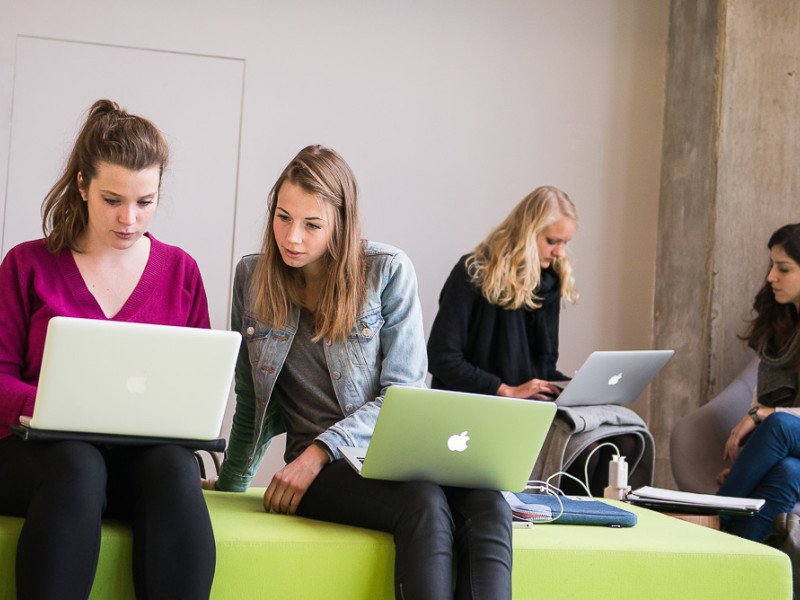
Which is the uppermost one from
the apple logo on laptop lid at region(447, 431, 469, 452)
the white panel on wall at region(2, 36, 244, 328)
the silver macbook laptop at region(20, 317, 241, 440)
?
the white panel on wall at region(2, 36, 244, 328)

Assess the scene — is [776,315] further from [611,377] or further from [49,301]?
[49,301]

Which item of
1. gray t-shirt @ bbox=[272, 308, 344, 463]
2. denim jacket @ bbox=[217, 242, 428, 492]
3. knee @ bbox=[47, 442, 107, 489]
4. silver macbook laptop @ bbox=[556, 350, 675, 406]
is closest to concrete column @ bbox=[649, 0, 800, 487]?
silver macbook laptop @ bbox=[556, 350, 675, 406]

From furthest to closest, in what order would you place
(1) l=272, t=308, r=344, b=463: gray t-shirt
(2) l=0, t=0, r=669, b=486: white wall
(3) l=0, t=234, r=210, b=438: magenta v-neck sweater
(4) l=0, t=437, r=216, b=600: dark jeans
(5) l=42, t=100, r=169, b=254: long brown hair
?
(2) l=0, t=0, r=669, b=486: white wall, (1) l=272, t=308, r=344, b=463: gray t-shirt, (5) l=42, t=100, r=169, b=254: long brown hair, (3) l=0, t=234, r=210, b=438: magenta v-neck sweater, (4) l=0, t=437, r=216, b=600: dark jeans

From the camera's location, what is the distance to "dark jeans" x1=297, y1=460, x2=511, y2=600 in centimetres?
158

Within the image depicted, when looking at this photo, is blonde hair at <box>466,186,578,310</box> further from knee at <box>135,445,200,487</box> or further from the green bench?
knee at <box>135,445,200,487</box>

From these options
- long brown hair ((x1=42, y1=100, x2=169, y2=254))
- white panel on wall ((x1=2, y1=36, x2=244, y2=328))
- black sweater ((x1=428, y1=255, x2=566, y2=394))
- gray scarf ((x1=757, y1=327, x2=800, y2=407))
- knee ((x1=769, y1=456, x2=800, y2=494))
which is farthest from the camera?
white panel on wall ((x1=2, y1=36, x2=244, y2=328))

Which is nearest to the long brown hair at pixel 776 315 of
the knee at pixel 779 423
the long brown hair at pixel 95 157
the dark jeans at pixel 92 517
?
the knee at pixel 779 423

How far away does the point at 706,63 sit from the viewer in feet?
13.4

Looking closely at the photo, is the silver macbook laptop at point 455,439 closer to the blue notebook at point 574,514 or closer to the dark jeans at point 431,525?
the dark jeans at point 431,525

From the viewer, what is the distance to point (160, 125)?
13.0 ft

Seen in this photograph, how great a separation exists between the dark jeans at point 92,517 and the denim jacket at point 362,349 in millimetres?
437

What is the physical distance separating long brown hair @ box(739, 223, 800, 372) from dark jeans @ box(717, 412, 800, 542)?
0.50 m

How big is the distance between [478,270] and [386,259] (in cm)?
123

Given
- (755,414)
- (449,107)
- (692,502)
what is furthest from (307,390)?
(449,107)
